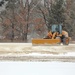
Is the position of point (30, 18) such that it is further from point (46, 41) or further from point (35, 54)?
point (35, 54)

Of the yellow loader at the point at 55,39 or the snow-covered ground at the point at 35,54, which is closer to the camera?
the snow-covered ground at the point at 35,54

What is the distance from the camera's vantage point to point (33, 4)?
109 feet

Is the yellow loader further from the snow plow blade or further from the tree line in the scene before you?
the tree line

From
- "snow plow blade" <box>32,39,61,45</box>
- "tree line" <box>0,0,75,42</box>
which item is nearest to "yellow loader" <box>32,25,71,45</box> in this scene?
"snow plow blade" <box>32,39,61,45</box>

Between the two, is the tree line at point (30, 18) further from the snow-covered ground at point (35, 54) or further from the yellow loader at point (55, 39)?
the snow-covered ground at point (35, 54)

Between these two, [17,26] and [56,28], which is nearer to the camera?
[56,28]
